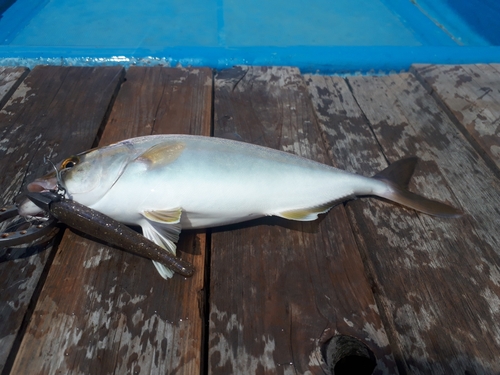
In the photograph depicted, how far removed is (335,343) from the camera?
4.70 ft

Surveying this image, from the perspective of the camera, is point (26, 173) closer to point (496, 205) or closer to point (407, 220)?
point (407, 220)

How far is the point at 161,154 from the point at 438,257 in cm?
146

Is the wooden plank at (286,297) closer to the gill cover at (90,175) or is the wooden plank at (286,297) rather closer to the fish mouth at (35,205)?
the gill cover at (90,175)

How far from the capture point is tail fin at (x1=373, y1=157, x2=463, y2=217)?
1.93 m

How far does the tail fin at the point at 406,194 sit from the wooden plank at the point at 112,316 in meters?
1.07

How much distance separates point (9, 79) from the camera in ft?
9.60

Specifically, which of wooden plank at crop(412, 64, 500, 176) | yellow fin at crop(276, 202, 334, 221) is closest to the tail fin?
yellow fin at crop(276, 202, 334, 221)

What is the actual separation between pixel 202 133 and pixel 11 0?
253 inches

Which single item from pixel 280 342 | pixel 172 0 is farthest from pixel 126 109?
pixel 172 0

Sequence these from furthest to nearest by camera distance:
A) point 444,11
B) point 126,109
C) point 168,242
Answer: point 444,11 → point 126,109 → point 168,242

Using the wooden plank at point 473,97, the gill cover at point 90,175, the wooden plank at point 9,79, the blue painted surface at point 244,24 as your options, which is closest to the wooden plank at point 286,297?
the gill cover at point 90,175

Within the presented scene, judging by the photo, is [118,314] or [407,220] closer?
[118,314]

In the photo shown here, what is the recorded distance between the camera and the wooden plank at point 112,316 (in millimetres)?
1351

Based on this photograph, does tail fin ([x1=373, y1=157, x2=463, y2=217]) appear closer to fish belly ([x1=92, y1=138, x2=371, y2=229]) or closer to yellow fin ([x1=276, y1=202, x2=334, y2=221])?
fish belly ([x1=92, y1=138, x2=371, y2=229])
